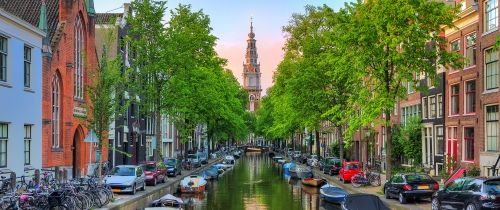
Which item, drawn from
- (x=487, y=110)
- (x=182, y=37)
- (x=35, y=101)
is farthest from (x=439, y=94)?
(x=35, y=101)

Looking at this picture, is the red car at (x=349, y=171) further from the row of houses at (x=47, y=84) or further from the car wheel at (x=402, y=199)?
the row of houses at (x=47, y=84)

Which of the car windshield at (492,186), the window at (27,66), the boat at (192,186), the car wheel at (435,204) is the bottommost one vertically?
the boat at (192,186)

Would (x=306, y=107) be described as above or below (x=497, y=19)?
below

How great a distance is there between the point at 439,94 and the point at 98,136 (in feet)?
87.3

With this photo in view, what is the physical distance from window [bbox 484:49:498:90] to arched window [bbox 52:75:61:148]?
27318 mm

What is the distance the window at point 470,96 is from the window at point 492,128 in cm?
274

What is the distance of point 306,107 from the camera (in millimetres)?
59812

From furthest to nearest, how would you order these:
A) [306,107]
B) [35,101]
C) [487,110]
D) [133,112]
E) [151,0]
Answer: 1. [133,112]
2. [306,107]
3. [151,0]
4. [487,110]
5. [35,101]

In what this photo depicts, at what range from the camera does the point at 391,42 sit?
1352 inches

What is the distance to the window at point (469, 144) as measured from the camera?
41500 mm

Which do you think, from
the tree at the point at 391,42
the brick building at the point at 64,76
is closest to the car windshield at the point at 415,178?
the tree at the point at 391,42

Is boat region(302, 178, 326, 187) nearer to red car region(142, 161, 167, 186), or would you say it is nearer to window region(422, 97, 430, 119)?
window region(422, 97, 430, 119)

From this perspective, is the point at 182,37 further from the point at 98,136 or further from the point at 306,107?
the point at 98,136

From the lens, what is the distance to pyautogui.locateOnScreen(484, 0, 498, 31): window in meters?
37.2
